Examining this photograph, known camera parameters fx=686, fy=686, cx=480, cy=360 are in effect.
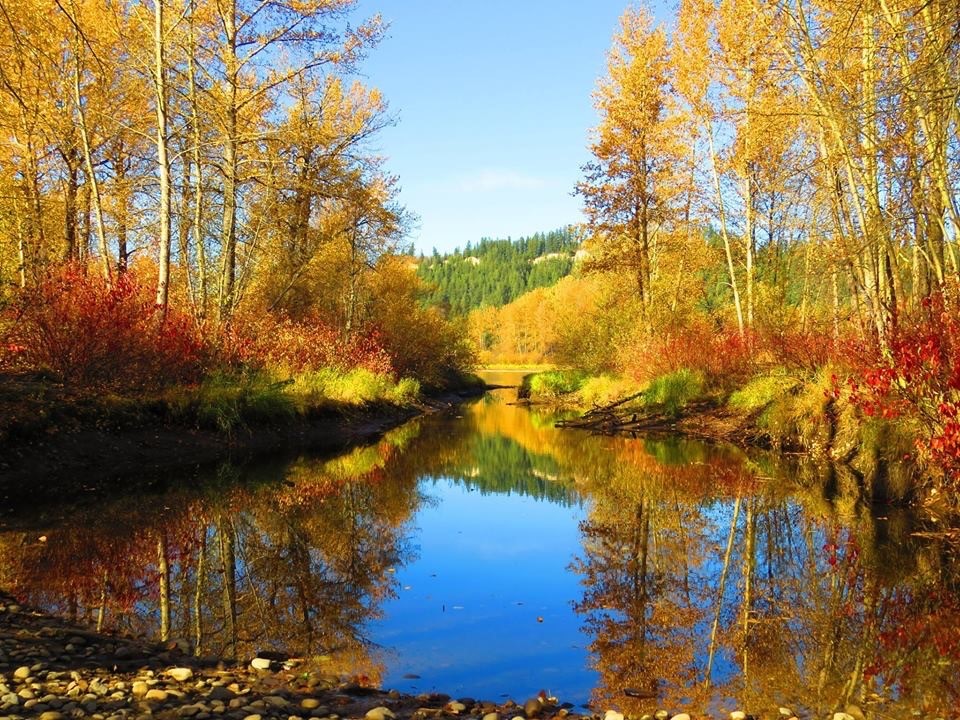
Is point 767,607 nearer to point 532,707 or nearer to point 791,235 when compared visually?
point 532,707

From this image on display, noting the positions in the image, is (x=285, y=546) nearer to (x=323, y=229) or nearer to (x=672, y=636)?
(x=672, y=636)

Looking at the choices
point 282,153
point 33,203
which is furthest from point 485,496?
point 33,203

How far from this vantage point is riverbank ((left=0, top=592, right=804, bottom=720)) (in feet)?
11.3

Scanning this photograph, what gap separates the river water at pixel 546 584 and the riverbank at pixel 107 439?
111cm

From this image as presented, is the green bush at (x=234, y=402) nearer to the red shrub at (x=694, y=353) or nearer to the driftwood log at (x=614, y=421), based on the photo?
the driftwood log at (x=614, y=421)

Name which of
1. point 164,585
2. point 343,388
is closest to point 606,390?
point 343,388

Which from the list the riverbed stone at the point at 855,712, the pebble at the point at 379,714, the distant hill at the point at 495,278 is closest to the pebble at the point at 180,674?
the pebble at the point at 379,714

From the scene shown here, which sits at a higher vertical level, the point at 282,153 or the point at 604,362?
the point at 282,153

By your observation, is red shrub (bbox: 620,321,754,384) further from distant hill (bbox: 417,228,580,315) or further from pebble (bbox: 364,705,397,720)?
distant hill (bbox: 417,228,580,315)

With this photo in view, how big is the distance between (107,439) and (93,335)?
176 centimetres

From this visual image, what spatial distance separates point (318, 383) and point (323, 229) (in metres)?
9.42

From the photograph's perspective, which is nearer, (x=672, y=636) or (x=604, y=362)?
(x=672, y=636)

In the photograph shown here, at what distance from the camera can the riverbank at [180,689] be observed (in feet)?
11.3

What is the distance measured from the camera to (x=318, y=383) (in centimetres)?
1834
